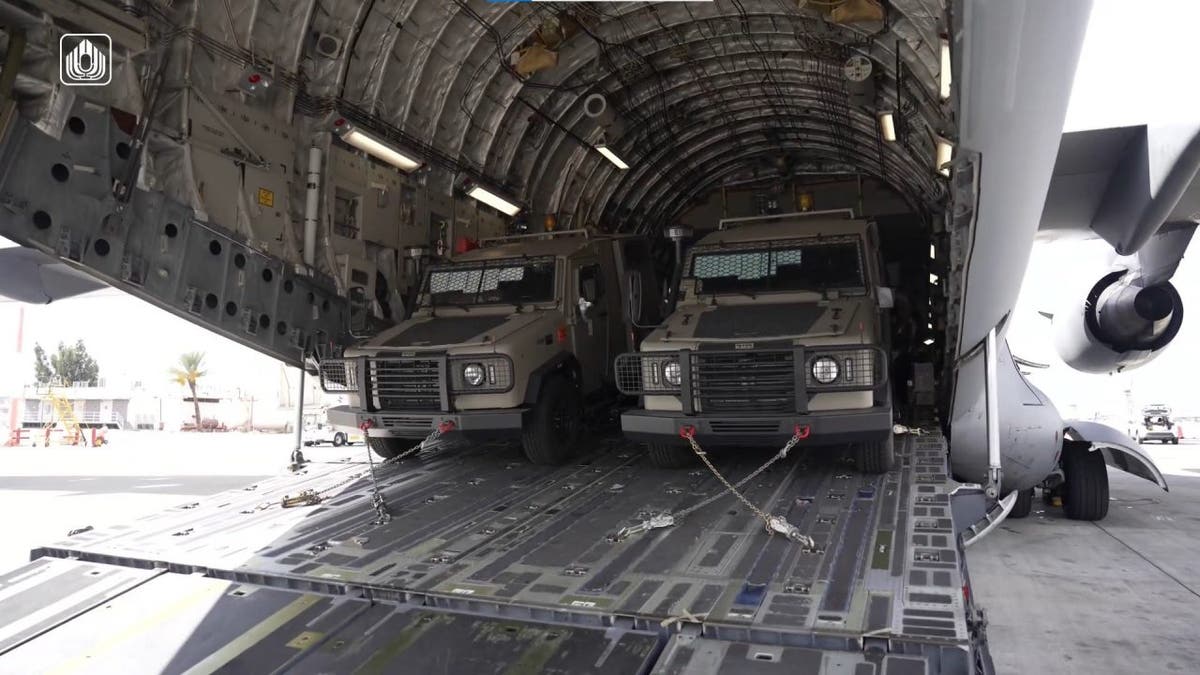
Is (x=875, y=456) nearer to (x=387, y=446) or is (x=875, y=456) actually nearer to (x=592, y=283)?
(x=592, y=283)

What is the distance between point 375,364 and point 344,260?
2116 mm

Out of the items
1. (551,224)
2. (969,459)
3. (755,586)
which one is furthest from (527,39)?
(755,586)

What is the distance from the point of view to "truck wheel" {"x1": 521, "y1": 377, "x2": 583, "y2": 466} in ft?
20.3

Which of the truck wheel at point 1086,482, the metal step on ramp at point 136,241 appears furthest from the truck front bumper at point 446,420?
the truck wheel at point 1086,482

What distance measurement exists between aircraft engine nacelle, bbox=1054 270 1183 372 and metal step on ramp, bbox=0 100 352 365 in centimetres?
894

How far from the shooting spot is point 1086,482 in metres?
8.56

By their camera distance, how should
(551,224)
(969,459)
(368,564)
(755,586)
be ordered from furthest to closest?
(551,224), (969,459), (368,564), (755,586)

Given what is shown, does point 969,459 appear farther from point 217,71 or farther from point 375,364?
point 217,71

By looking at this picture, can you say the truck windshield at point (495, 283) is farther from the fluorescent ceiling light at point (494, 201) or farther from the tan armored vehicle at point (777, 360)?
the fluorescent ceiling light at point (494, 201)

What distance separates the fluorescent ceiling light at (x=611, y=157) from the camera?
35.7 feet

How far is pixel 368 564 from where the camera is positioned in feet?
12.3

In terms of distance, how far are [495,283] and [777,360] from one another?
3225 mm

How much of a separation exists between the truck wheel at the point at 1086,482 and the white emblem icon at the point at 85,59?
9.93 meters

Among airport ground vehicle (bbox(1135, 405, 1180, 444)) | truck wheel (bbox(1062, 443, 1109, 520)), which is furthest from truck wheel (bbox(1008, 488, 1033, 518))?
airport ground vehicle (bbox(1135, 405, 1180, 444))
